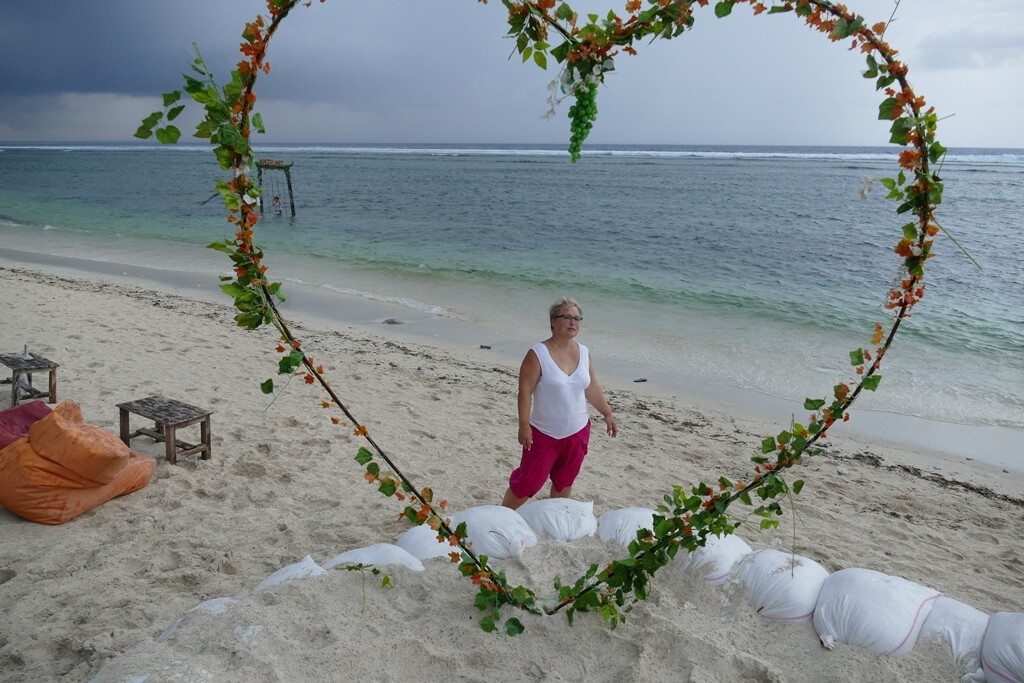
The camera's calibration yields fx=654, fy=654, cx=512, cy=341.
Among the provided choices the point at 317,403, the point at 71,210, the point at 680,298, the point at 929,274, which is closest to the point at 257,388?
the point at 317,403

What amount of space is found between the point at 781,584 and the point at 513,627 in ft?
3.96

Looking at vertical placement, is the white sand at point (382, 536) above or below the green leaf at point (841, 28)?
below

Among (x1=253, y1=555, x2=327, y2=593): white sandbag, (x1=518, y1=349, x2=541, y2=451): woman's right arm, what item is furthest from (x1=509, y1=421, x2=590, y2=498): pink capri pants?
(x1=253, y1=555, x2=327, y2=593): white sandbag

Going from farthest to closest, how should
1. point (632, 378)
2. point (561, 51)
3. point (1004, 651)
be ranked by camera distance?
point (632, 378) → point (1004, 651) → point (561, 51)

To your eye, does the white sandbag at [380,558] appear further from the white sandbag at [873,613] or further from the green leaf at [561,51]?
the green leaf at [561,51]

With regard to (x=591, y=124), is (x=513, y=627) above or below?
below

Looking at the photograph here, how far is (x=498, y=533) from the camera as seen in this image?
3.30 metres

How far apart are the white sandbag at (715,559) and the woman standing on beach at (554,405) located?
0.96 m

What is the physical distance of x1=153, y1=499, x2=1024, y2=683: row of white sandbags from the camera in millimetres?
2602

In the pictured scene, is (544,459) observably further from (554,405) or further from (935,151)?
(935,151)

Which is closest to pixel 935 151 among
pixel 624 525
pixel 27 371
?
pixel 624 525

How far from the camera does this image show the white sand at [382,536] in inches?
101

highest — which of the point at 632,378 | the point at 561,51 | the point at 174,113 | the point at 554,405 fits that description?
the point at 561,51

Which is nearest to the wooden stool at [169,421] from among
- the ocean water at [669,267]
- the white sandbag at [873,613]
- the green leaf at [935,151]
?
the white sandbag at [873,613]
